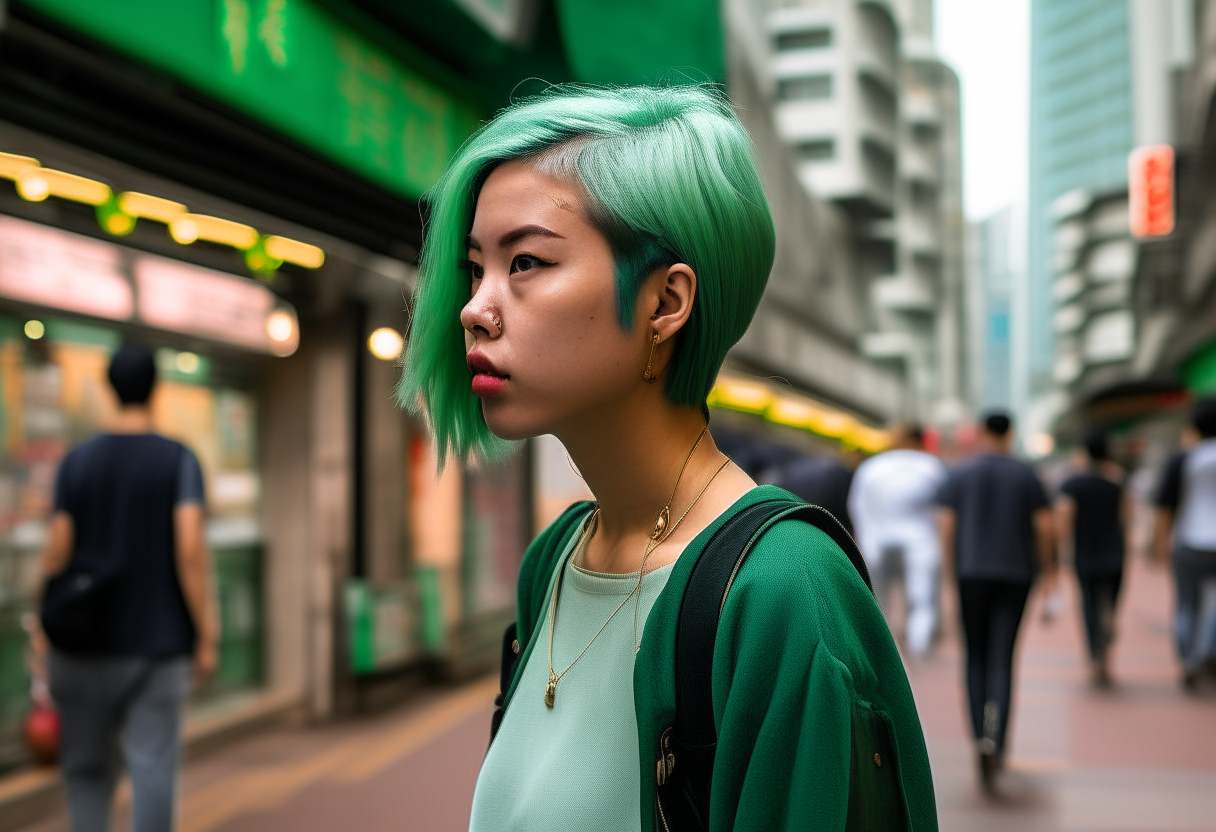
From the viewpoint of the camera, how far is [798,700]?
1014mm

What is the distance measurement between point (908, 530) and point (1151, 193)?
19.6m

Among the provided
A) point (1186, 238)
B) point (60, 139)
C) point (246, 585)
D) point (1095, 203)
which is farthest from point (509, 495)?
point (1095, 203)

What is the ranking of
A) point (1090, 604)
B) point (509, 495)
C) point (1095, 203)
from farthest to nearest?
point (1095, 203)
point (509, 495)
point (1090, 604)

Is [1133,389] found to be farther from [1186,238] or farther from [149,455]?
[149,455]

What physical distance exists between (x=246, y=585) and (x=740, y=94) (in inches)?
471

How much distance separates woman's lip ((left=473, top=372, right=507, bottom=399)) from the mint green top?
0.87ft

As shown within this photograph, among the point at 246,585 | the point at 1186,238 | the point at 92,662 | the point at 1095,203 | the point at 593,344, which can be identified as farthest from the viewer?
the point at 1095,203

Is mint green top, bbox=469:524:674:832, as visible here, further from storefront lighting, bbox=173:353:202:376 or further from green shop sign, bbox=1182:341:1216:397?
green shop sign, bbox=1182:341:1216:397

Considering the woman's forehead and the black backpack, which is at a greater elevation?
the woman's forehead

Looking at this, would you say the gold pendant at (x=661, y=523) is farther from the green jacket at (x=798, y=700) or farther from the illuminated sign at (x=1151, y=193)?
the illuminated sign at (x=1151, y=193)

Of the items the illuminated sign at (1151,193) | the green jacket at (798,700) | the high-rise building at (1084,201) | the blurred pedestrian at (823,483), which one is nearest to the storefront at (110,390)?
the blurred pedestrian at (823,483)

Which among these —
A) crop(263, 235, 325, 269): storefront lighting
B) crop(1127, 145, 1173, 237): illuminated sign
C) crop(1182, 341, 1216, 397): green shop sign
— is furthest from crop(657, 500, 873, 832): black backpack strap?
crop(1127, 145, 1173, 237): illuminated sign

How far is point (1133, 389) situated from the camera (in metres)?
43.0

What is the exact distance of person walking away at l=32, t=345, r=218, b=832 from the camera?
352 cm
